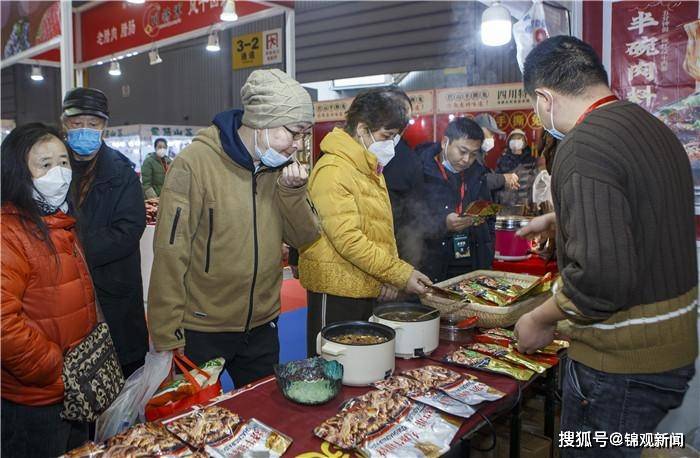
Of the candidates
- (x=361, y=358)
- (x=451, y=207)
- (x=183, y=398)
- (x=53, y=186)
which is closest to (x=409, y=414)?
(x=361, y=358)

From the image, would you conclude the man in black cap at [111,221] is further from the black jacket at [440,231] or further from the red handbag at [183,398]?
the black jacket at [440,231]

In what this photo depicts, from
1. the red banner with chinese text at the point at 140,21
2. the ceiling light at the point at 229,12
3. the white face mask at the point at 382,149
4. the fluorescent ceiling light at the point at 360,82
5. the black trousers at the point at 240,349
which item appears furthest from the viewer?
the fluorescent ceiling light at the point at 360,82

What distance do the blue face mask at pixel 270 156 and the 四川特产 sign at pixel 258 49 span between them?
6093 millimetres

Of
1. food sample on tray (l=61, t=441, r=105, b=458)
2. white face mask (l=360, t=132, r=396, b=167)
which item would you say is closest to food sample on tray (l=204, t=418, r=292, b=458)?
food sample on tray (l=61, t=441, r=105, b=458)

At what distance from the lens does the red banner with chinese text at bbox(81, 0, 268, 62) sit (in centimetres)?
633

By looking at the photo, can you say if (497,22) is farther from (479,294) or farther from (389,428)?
(389,428)

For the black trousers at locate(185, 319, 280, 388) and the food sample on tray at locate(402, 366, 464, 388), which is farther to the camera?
the black trousers at locate(185, 319, 280, 388)

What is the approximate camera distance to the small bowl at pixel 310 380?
151cm

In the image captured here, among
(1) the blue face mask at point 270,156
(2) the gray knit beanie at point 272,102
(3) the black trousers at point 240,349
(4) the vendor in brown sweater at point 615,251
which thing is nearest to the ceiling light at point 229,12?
(2) the gray knit beanie at point 272,102

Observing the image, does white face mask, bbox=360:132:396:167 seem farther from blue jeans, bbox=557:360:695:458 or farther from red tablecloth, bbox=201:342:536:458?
blue jeans, bbox=557:360:695:458

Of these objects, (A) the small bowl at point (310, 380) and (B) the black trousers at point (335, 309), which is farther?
(B) the black trousers at point (335, 309)

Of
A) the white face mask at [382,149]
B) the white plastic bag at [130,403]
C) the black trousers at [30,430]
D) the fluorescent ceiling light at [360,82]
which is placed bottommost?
the black trousers at [30,430]

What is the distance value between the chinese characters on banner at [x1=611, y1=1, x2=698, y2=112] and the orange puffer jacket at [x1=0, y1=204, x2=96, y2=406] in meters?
2.61

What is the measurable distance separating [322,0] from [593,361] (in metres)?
6.22
